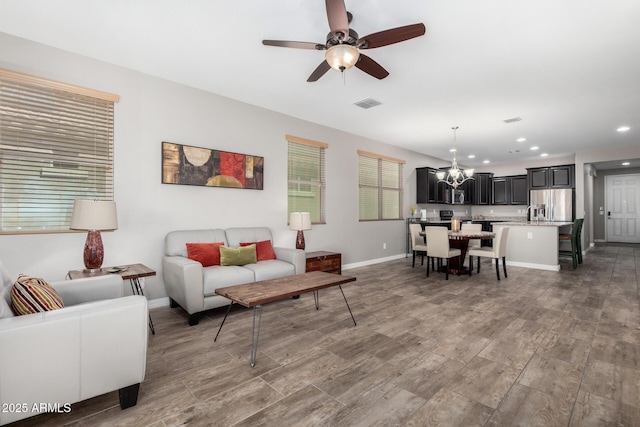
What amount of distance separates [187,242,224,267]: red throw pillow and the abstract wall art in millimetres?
865

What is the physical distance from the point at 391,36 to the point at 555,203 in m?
8.19

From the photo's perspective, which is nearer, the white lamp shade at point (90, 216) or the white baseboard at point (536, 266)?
the white lamp shade at point (90, 216)

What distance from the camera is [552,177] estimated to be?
814cm

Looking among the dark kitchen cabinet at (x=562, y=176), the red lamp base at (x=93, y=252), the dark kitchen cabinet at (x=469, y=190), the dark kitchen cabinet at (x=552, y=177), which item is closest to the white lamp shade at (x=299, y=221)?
the red lamp base at (x=93, y=252)

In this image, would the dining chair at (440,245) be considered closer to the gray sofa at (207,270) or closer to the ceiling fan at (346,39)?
the gray sofa at (207,270)

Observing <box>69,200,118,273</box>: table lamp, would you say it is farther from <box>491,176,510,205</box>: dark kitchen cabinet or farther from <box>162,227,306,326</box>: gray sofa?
<box>491,176,510,205</box>: dark kitchen cabinet

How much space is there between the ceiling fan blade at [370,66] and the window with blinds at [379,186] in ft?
11.3

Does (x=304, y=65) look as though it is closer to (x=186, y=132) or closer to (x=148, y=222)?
(x=186, y=132)

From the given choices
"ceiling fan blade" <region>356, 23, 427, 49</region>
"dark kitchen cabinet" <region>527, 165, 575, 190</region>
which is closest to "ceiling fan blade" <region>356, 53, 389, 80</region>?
"ceiling fan blade" <region>356, 23, 427, 49</region>

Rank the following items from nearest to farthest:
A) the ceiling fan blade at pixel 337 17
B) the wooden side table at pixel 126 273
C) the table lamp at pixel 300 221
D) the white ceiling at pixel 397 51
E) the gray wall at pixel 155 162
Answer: the ceiling fan blade at pixel 337 17
the white ceiling at pixel 397 51
the wooden side table at pixel 126 273
the gray wall at pixel 155 162
the table lamp at pixel 300 221

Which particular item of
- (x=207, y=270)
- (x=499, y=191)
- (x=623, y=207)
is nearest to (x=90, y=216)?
(x=207, y=270)

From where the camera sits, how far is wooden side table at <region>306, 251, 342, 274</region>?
15.1ft

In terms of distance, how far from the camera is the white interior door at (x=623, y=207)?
9.45 meters

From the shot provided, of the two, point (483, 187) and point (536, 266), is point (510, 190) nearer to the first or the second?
point (483, 187)
